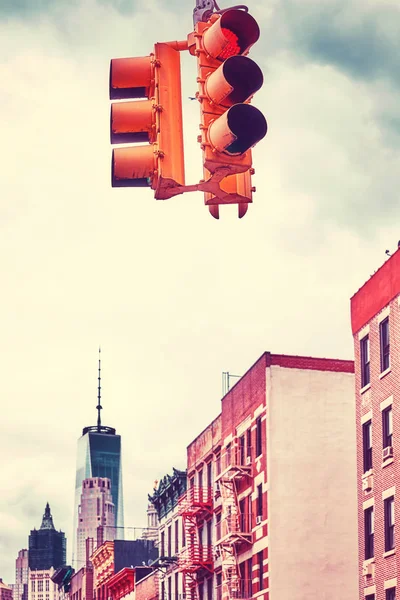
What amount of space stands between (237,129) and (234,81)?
15.4 inches

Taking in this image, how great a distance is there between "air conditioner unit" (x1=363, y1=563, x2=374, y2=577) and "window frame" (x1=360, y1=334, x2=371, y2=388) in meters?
6.95

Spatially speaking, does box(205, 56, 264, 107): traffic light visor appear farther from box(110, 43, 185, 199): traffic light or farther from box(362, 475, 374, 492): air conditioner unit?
box(362, 475, 374, 492): air conditioner unit

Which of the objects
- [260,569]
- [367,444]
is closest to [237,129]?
[367,444]

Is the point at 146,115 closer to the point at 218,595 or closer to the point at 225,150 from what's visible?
the point at 225,150

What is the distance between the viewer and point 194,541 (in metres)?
72.8

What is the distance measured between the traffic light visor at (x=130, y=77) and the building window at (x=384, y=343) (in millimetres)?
39199

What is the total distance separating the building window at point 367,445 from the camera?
50188 mm

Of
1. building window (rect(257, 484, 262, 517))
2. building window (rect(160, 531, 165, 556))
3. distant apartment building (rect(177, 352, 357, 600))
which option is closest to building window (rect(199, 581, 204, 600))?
distant apartment building (rect(177, 352, 357, 600))

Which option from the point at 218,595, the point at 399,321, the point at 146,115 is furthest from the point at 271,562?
the point at 146,115

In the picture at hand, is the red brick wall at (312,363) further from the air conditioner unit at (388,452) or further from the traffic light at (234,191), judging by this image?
the traffic light at (234,191)

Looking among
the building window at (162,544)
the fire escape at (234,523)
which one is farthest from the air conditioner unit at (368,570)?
the building window at (162,544)

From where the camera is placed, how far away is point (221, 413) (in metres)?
69.9

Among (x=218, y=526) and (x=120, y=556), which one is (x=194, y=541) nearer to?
(x=218, y=526)

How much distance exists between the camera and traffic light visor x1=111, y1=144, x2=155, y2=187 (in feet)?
33.3
